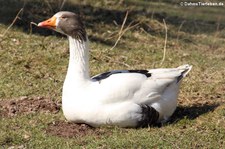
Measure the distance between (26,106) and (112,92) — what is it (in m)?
1.63

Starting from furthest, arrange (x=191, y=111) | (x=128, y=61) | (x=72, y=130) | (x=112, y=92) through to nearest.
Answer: (x=128, y=61) < (x=191, y=111) < (x=72, y=130) < (x=112, y=92)

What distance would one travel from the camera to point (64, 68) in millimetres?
9969

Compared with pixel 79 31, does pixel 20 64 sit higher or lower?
lower

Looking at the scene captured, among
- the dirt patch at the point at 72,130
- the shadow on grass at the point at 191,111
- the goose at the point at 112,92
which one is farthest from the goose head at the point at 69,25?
the shadow on grass at the point at 191,111

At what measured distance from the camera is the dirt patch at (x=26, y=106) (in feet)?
24.2

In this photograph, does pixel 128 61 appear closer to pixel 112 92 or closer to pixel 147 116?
pixel 147 116

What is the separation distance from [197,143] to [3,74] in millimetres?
4202

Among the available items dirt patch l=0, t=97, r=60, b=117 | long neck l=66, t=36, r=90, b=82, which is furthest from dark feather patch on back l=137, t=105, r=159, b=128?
dirt patch l=0, t=97, r=60, b=117

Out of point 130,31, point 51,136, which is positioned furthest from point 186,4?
point 51,136

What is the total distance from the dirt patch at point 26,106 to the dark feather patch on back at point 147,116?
4.55 ft

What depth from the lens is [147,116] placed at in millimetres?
6715

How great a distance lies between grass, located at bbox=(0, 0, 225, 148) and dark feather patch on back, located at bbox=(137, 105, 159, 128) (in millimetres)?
95

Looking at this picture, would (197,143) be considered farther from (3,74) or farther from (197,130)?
(3,74)

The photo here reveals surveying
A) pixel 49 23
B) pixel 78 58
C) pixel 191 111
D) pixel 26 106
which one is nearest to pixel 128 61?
pixel 191 111
